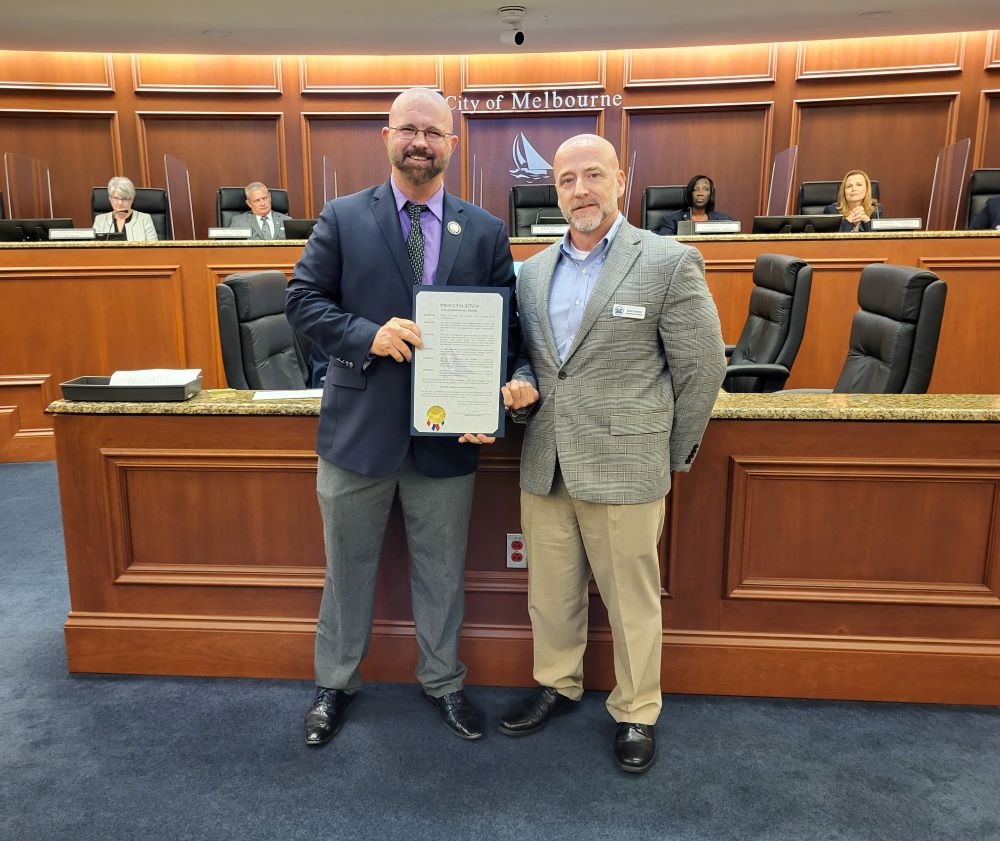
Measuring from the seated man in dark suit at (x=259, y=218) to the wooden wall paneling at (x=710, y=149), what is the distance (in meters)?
3.23

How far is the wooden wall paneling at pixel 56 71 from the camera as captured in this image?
6.79 meters

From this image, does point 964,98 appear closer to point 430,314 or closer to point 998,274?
point 998,274

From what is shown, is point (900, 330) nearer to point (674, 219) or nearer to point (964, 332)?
point (964, 332)

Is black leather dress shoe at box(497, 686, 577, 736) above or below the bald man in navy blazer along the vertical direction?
below

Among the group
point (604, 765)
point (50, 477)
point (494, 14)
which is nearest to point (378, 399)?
point (604, 765)

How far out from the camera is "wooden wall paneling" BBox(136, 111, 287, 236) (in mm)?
7172

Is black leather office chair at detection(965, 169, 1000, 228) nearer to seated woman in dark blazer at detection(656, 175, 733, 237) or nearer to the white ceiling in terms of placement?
the white ceiling

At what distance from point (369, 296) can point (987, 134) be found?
689cm

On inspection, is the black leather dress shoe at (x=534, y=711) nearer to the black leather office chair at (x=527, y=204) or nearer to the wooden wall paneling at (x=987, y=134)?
the black leather office chair at (x=527, y=204)

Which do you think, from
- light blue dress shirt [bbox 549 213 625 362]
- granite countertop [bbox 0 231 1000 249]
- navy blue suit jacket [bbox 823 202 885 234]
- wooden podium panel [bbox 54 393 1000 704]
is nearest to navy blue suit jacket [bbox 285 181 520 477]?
light blue dress shirt [bbox 549 213 625 362]

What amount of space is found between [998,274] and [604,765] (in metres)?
3.57

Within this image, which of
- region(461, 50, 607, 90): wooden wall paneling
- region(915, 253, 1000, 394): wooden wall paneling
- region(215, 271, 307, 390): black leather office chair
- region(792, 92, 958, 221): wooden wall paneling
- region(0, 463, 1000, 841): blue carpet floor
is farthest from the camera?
region(461, 50, 607, 90): wooden wall paneling

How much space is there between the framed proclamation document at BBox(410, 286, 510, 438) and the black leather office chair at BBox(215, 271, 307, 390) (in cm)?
109

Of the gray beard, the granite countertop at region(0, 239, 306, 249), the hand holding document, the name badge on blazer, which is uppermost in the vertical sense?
the gray beard
